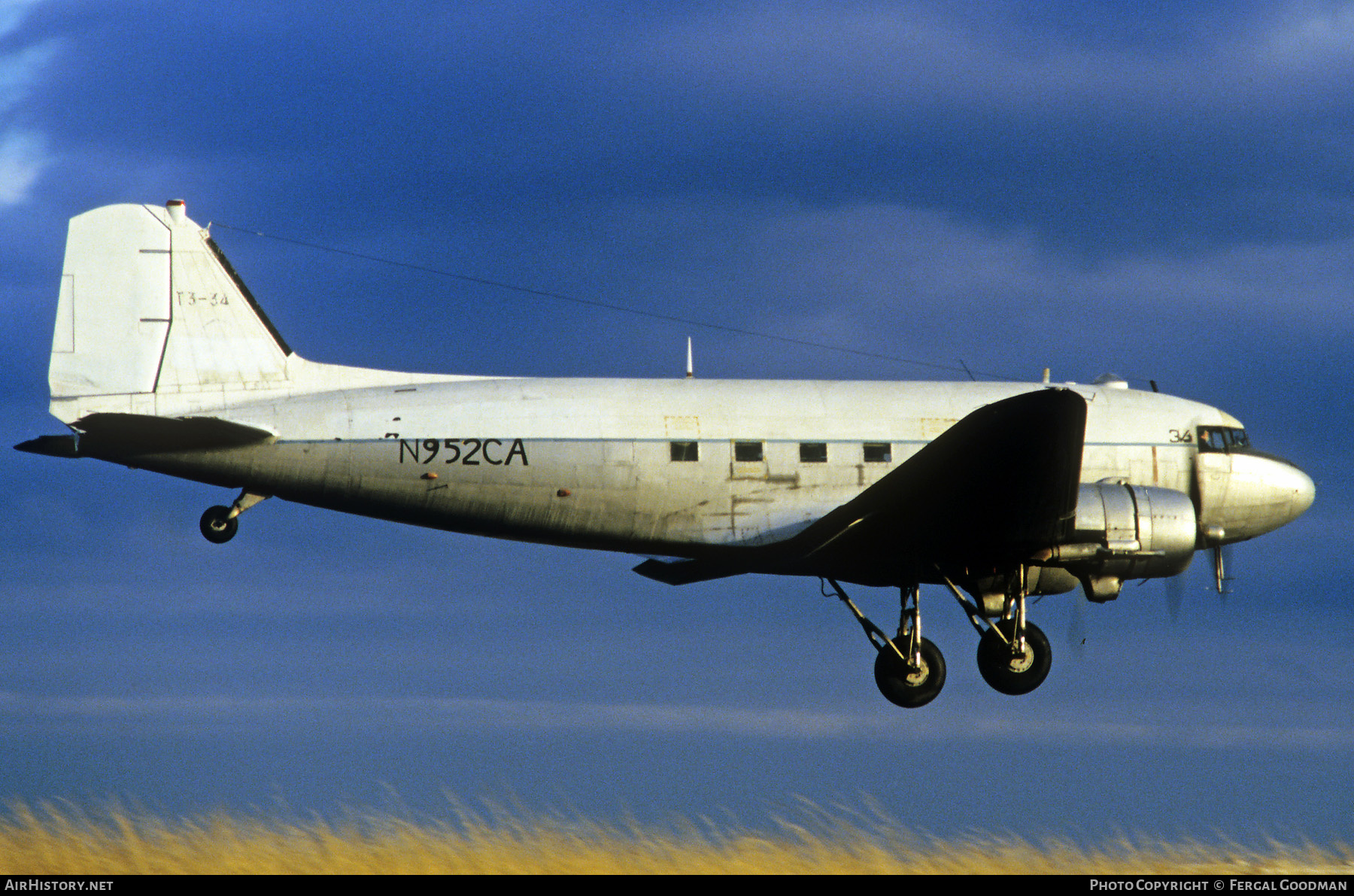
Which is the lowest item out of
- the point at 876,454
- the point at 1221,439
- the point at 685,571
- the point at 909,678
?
the point at 909,678

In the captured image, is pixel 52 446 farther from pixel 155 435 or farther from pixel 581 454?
pixel 581 454

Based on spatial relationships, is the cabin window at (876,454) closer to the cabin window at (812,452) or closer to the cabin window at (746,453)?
the cabin window at (812,452)

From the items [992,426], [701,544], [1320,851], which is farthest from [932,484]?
[1320,851]

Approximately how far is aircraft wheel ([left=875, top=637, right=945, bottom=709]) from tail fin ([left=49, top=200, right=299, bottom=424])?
31.6 feet

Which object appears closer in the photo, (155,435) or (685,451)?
(155,435)

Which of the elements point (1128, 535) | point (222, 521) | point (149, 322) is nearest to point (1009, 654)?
point (1128, 535)

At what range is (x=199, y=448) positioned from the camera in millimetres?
18078

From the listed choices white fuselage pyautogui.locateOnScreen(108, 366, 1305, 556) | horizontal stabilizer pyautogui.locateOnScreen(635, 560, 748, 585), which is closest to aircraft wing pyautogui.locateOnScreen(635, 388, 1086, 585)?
horizontal stabilizer pyautogui.locateOnScreen(635, 560, 748, 585)

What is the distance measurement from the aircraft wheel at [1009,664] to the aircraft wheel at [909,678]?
3.01 feet

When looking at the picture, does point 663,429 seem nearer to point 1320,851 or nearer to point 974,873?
point 974,873

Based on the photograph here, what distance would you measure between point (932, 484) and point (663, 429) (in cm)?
402

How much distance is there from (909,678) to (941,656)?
0.63 m

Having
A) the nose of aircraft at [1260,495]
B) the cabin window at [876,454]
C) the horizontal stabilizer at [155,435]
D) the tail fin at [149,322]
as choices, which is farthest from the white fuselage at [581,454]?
the nose of aircraft at [1260,495]

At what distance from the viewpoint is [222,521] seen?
18.1 m
